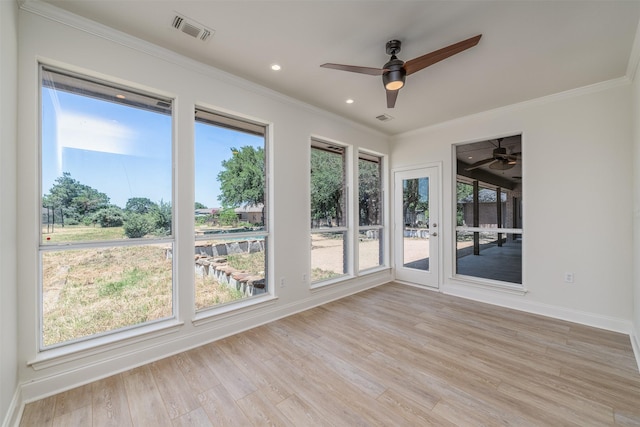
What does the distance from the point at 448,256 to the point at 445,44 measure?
10.3ft

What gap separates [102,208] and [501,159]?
4969 millimetres

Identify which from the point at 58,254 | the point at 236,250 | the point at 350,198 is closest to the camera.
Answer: the point at 58,254

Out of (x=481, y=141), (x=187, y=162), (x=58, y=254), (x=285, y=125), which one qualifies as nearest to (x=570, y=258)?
(x=481, y=141)

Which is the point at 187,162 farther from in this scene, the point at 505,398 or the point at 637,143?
the point at 637,143

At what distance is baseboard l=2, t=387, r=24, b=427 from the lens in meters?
1.58

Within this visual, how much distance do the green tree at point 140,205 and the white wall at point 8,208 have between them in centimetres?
71

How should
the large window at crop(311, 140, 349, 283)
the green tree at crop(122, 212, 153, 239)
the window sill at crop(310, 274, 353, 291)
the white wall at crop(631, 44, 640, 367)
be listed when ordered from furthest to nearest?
1. the large window at crop(311, 140, 349, 283)
2. the window sill at crop(310, 274, 353, 291)
3. the white wall at crop(631, 44, 640, 367)
4. the green tree at crop(122, 212, 153, 239)

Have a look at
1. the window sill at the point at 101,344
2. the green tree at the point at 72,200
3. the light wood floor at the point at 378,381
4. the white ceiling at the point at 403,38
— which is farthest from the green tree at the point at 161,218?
the white ceiling at the point at 403,38

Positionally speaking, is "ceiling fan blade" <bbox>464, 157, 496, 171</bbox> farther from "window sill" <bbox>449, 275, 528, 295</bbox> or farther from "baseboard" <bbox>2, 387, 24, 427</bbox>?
"baseboard" <bbox>2, 387, 24, 427</bbox>

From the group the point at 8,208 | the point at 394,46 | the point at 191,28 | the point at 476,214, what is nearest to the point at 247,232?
the point at 8,208

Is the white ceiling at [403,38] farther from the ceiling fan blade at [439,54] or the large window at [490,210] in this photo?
the large window at [490,210]

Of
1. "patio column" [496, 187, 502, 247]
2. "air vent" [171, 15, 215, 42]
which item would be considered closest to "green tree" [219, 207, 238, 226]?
"air vent" [171, 15, 215, 42]

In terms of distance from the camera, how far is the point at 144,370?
7.42 feet

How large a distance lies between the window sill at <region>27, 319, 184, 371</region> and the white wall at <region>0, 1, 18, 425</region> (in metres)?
0.17
